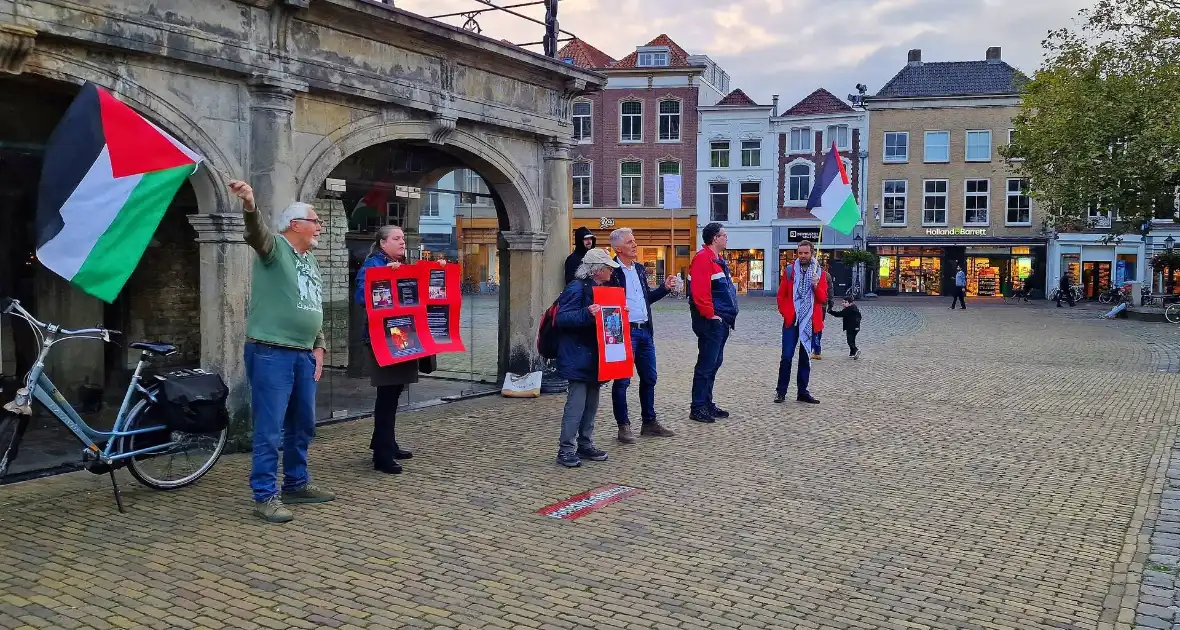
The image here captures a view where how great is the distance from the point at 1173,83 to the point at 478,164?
19.8 metres

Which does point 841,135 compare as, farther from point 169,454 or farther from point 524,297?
point 169,454

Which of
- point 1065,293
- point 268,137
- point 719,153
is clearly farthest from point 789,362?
point 719,153

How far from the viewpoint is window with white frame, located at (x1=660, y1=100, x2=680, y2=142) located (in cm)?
4884

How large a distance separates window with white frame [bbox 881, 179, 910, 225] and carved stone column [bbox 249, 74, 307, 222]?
44.4m

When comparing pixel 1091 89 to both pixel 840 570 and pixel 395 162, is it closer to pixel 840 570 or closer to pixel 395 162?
pixel 395 162

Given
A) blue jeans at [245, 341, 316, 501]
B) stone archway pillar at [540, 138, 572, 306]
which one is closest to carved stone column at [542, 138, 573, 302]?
stone archway pillar at [540, 138, 572, 306]

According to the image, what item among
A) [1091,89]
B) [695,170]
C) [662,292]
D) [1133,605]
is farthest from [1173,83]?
[695,170]

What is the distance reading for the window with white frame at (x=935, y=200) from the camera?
48.4 m

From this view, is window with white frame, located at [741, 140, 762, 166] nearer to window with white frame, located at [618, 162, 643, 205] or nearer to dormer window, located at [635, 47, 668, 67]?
window with white frame, located at [618, 162, 643, 205]

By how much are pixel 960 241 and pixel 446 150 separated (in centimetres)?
4262

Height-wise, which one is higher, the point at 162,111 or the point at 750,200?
the point at 750,200

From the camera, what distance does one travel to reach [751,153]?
4919 centimetres

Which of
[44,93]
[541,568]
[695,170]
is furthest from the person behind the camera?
[695,170]

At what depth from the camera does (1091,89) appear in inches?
1042
